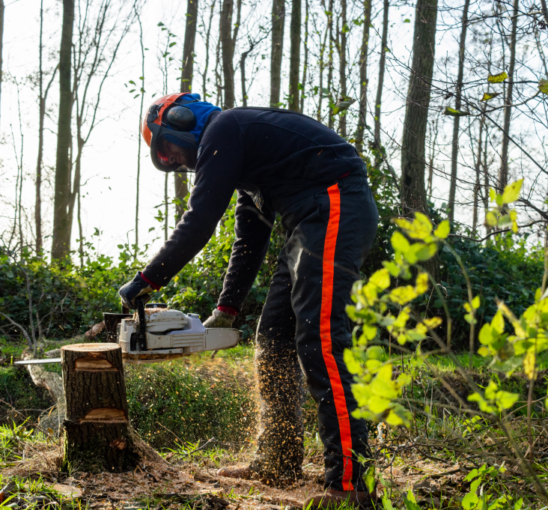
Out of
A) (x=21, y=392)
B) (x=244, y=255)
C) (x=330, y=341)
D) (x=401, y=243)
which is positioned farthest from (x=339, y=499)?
(x=21, y=392)

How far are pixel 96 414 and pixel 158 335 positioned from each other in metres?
0.47

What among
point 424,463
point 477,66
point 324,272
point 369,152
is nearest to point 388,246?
point 369,152

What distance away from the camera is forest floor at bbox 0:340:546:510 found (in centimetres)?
199

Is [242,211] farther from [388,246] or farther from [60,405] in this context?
[388,246]

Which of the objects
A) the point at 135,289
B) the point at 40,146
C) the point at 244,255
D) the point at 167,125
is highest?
the point at 40,146

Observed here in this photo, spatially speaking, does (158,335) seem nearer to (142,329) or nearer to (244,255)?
(142,329)

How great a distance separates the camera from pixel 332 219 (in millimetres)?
2229

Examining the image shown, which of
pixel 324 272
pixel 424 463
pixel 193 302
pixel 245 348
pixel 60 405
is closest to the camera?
pixel 324 272

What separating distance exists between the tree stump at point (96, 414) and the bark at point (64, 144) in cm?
772

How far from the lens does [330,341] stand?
212cm

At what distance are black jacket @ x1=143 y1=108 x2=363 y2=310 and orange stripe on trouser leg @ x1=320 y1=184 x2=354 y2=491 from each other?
25 cm

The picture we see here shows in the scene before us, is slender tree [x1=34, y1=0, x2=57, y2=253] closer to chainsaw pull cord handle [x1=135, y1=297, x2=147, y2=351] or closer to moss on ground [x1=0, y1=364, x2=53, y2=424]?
moss on ground [x1=0, y1=364, x2=53, y2=424]

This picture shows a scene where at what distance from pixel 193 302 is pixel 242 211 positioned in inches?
Result: 134

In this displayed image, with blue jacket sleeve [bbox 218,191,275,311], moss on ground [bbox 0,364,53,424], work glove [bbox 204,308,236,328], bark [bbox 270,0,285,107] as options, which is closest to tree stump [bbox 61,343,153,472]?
work glove [bbox 204,308,236,328]
